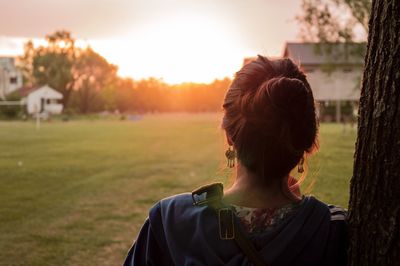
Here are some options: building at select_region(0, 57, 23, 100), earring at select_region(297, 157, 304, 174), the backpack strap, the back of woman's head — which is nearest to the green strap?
the backpack strap

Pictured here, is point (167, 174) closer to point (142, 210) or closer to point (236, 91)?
point (142, 210)

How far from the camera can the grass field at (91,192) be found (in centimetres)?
582

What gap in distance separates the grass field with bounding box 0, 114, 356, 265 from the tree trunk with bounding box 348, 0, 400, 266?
51cm

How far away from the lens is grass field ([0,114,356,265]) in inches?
229

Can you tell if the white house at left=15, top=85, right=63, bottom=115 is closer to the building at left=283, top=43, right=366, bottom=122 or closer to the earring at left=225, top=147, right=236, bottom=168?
the building at left=283, top=43, right=366, bottom=122

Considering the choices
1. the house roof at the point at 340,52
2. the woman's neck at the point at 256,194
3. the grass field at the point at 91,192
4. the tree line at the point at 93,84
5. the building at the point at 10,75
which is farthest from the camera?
the building at the point at 10,75

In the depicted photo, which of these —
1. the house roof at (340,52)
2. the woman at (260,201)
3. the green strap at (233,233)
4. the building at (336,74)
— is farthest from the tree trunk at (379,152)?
the building at (336,74)

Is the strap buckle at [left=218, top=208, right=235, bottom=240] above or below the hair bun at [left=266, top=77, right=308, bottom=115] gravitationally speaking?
below

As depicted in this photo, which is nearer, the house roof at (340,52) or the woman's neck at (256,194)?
the woman's neck at (256,194)

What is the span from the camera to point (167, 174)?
12.2m

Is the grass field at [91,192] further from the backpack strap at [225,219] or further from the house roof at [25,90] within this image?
the house roof at [25,90]

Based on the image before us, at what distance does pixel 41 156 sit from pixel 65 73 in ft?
213

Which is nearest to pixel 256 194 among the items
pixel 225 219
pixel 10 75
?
pixel 225 219

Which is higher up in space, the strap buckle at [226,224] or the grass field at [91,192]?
the strap buckle at [226,224]
